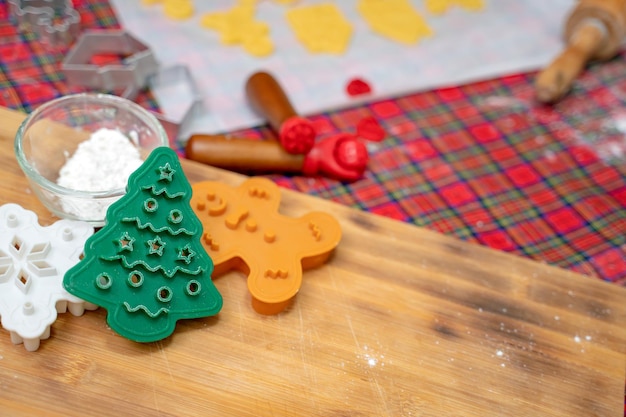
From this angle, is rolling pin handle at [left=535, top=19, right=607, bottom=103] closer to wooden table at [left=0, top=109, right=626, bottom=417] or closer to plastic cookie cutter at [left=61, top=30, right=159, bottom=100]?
wooden table at [left=0, top=109, right=626, bottom=417]

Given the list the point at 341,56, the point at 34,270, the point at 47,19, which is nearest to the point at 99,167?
the point at 34,270

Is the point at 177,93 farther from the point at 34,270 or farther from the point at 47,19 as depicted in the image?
the point at 34,270

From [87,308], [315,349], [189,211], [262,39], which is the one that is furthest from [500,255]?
[262,39]

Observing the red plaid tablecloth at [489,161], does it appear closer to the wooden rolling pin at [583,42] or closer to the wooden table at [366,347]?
the wooden rolling pin at [583,42]

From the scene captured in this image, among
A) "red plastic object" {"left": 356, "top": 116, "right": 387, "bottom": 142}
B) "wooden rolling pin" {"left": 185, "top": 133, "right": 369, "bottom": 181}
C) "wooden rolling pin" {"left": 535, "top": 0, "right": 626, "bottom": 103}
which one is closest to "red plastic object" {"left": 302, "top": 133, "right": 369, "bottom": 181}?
"wooden rolling pin" {"left": 185, "top": 133, "right": 369, "bottom": 181}

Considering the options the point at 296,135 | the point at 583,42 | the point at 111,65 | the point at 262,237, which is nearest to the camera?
the point at 262,237
